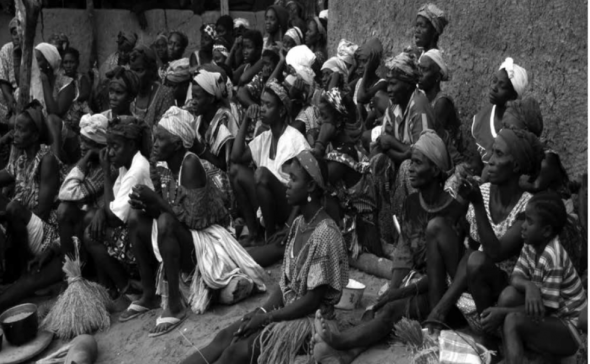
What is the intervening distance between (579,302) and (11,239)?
168 inches

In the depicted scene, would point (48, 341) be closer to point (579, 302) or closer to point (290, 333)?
point (290, 333)

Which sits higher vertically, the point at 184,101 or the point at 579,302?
the point at 184,101

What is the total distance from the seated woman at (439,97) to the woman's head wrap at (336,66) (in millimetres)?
1670

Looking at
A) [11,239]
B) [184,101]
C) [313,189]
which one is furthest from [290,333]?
[184,101]

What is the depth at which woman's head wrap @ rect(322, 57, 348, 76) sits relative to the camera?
27.8ft

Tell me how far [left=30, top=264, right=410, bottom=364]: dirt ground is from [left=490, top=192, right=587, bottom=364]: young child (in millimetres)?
1325

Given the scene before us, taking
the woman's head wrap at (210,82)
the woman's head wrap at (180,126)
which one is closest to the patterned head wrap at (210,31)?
the woman's head wrap at (210,82)

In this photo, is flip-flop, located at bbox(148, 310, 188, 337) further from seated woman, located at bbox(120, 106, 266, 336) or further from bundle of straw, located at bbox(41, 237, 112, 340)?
bundle of straw, located at bbox(41, 237, 112, 340)

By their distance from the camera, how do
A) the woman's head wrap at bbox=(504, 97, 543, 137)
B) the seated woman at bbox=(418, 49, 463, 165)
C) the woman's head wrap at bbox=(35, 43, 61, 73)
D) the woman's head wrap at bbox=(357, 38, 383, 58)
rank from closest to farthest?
1. the woman's head wrap at bbox=(504, 97, 543, 137)
2. the seated woman at bbox=(418, 49, 463, 165)
3. the woman's head wrap at bbox=(357, 38, 383, 58)
4. the woman's head wrap at bbox=(35, 43, 61, 73)

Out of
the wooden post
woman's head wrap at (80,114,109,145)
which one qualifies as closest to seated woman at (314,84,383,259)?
woman's head wrap at (80,114,109,145)

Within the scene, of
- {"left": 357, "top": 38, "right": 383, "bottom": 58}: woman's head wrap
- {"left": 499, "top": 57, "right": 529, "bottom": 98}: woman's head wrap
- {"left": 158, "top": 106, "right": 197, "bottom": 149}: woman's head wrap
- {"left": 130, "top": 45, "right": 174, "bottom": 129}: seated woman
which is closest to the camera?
{"left": 499, "top": 57, "right": 529, "bottom": 98}: woman's head wrap

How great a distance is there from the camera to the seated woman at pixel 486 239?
188 inches

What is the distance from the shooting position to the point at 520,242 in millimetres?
4836

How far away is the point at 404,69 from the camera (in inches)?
259
